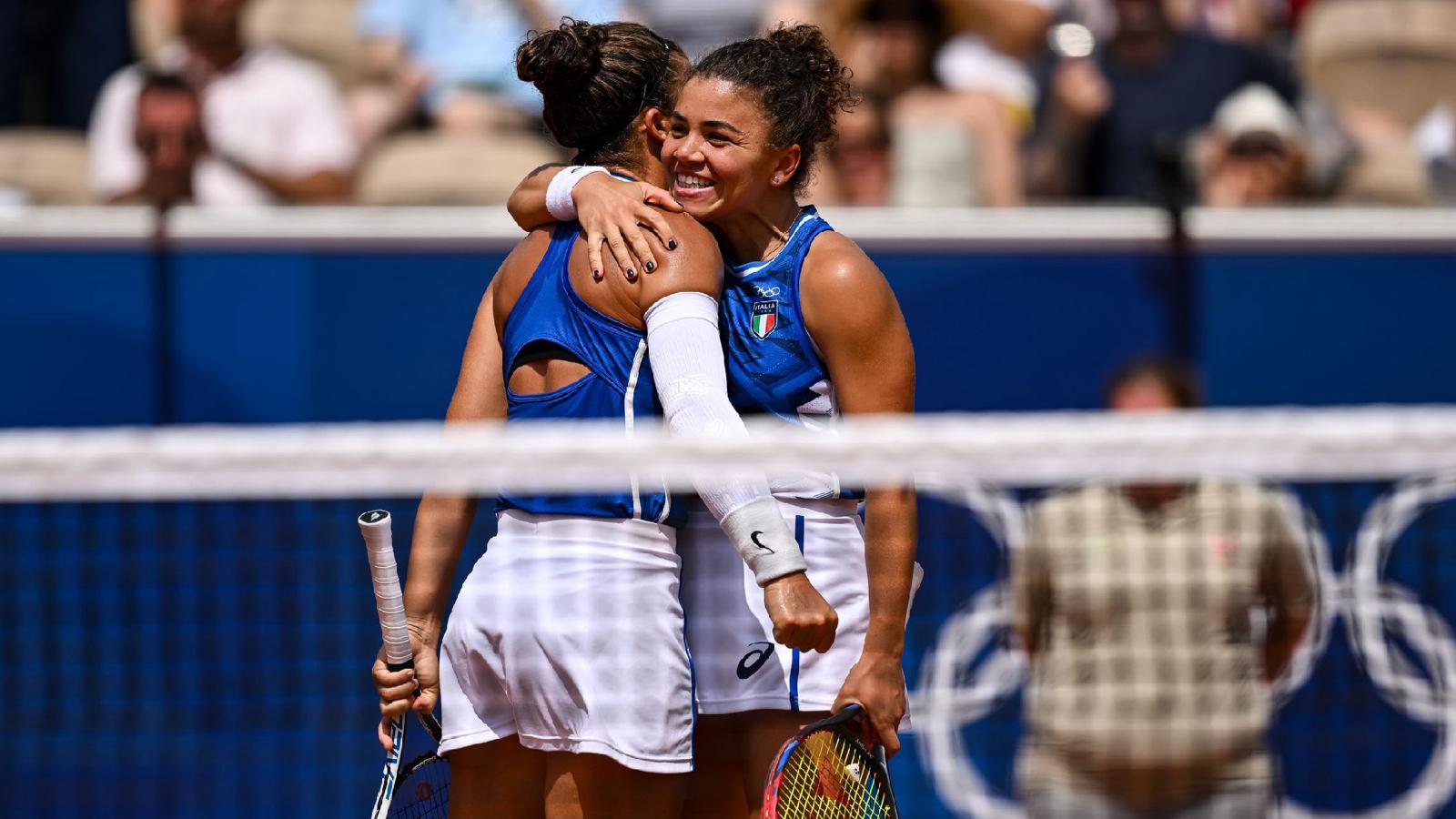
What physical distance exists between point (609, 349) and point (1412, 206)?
427 cm

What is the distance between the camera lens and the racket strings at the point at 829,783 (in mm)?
2967

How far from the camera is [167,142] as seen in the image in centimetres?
657

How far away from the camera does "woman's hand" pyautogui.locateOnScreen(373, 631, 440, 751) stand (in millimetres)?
3260

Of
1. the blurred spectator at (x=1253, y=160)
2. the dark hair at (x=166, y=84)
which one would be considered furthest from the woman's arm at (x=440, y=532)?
the blurred spectator at (x=1253, y=160)

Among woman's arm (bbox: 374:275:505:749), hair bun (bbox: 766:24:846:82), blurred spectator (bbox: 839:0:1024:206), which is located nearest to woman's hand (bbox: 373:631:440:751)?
woman's arm (bbox: 374:275:505:749)

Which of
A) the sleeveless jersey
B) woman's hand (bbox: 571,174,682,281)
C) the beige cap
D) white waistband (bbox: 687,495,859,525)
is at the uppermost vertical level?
the beige cap

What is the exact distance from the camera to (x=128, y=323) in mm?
5762

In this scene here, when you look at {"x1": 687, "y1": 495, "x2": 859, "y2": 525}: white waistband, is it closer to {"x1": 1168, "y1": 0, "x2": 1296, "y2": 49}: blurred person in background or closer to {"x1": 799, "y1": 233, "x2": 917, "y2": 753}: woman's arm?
{"x1": 799, "y1": 233, "x2": 917, "y2": 753}: woman's arm

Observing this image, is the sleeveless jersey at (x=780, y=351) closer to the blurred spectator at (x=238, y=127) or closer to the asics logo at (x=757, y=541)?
the asics logo at (x=757, y=541)

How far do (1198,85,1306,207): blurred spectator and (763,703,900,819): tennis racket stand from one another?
3.91 meters

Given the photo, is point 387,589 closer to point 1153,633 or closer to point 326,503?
point 1153,633

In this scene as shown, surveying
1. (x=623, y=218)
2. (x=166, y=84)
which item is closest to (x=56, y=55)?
(x=166, y=84)

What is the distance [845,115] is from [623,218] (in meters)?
3.41

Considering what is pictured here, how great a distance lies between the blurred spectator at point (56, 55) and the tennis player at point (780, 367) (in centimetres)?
450
